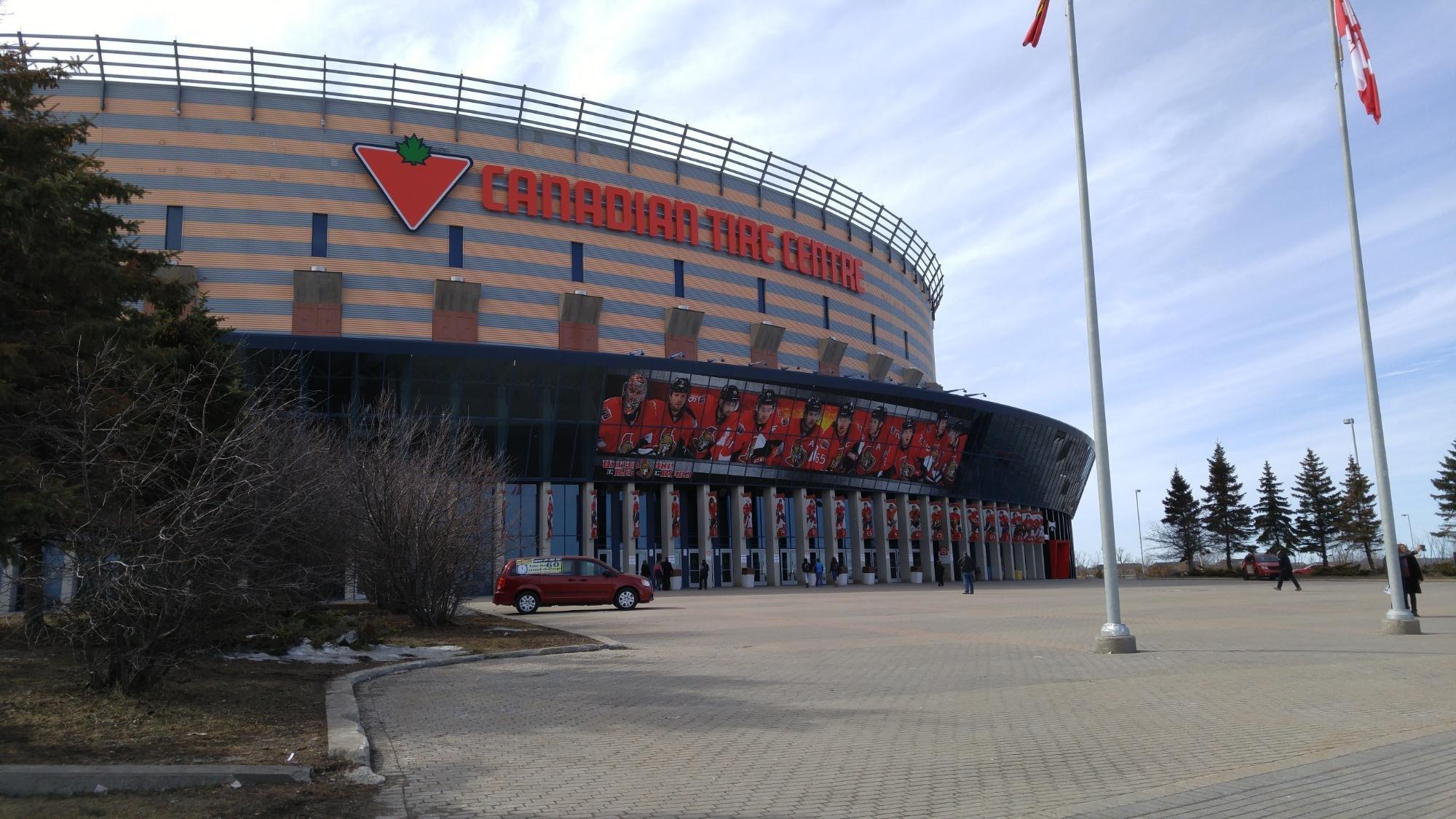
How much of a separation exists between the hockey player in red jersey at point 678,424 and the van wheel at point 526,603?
817 inches

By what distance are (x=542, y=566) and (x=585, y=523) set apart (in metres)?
19.1

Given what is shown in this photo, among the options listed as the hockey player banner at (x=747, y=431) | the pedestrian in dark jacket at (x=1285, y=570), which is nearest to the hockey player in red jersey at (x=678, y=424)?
the hockey player banner at (x=747, y=431)

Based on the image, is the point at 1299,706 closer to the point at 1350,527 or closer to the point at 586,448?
the point at 586,448

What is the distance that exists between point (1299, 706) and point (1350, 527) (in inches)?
3450

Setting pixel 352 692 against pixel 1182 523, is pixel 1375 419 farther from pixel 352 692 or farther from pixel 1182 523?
pixel 1182 523

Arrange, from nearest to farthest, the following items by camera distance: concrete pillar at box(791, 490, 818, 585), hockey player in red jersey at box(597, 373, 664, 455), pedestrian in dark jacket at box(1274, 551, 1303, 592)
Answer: pedestrian in dark jacket at box(1274, 551, 1303, 592) → hockey player in red jersey at box(597, 373, 664, 455) → concrete pillar at box(791, 490, 818, 585)

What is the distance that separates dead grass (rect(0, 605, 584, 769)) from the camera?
7711 millimetres

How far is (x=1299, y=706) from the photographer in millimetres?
9820

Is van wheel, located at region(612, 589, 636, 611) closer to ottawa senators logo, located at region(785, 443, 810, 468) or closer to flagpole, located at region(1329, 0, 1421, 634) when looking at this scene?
flagpole, located at region(1329, 0, 1421, 634)

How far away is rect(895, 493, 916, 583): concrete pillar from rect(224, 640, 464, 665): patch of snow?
45.4m

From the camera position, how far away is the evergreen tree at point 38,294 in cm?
1091

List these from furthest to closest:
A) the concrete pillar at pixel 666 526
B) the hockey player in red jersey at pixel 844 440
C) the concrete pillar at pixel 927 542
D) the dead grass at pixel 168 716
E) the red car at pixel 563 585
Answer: the concrete pillar at pixel 927 542
the hockey player in red jersey at pixel 844 440
the concrete pillar at pixel 666 526
the red car at pixel 563 585
the dead grass at pixel 168 716

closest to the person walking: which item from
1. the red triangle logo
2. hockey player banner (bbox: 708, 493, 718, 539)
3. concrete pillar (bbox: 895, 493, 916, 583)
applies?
hockey player banner (bbox: 708, 493, 718, 539)

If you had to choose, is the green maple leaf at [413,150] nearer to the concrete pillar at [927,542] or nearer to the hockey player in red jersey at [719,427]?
the hockey player in red jersey at [719,427]
